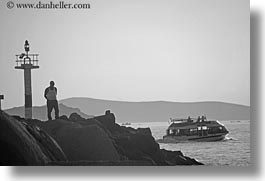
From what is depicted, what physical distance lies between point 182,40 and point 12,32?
2.06 ft

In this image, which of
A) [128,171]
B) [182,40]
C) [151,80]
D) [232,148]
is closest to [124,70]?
[151,80]

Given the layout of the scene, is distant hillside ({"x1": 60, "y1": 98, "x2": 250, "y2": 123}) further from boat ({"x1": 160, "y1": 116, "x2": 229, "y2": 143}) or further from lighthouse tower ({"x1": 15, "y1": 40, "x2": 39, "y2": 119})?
lighthouse tower ({"x1": 15, "y1": 40, "x2": 39, "y2": 119})

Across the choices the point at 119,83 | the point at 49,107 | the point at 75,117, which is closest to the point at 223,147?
the point at 119,83

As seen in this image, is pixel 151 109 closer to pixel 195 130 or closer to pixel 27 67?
pixel 195 130

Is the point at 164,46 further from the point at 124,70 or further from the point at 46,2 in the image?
the point at 46,2

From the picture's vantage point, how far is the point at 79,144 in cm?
172

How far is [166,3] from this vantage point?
67.9 inches

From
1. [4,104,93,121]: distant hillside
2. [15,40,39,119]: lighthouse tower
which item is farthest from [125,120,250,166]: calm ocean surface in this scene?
[15,40,39,119]: lighthouse tower

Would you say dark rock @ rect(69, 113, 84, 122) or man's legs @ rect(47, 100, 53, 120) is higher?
man's legs @ rect(47, 100, 53, 120)

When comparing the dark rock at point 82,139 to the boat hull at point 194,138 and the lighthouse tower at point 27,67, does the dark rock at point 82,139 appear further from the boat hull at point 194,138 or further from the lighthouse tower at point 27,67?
the boat hull at point 194,138

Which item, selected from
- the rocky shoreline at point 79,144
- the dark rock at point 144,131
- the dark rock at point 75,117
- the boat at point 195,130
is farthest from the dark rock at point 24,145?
the boat at point 195,130

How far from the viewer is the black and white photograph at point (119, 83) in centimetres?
171

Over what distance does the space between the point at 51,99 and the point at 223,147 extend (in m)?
0.66

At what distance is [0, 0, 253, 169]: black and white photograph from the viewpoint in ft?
5.60
